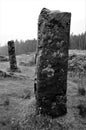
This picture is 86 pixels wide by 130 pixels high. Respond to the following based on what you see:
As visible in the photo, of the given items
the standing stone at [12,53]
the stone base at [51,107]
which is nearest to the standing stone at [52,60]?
the stone base at [51,107]

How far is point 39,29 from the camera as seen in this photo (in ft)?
15.1

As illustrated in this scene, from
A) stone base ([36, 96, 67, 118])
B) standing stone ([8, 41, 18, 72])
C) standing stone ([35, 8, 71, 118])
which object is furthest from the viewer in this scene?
standing stone ([8, 41, 18, 72])

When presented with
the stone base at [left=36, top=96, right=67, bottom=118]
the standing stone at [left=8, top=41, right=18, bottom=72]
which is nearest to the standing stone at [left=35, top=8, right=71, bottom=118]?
the stone base at [left=36, top=96, right=67, bottom=118]

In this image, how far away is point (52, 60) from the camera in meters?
4.40

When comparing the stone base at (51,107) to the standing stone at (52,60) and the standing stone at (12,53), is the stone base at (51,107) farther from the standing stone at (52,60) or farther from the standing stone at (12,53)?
the standing stone at (12,53)

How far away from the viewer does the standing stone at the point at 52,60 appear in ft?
14.3

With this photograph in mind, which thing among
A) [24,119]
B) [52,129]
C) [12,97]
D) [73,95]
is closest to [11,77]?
[12,97]

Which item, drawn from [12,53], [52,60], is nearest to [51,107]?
[52,60]

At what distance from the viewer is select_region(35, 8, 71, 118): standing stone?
4.34 meters

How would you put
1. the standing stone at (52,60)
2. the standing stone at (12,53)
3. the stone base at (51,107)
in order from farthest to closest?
the standing stone at (12,53)
the stone base at (51,107)
the standing stone at (52,60)

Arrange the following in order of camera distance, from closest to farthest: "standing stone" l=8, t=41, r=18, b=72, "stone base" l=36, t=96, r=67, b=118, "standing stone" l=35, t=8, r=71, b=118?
"standing stone" l=35, t=8, r=71, b=118, "stone base" l=36, t=96, r=67, b=118, "standing stone" l=8, t=41, r=18, b=72

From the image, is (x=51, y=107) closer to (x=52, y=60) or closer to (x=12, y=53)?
(x=52, y=60)

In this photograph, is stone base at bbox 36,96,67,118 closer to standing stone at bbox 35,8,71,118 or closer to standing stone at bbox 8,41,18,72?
standing stone at bbox 35,8,71,118

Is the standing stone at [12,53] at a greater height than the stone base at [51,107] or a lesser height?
greater
